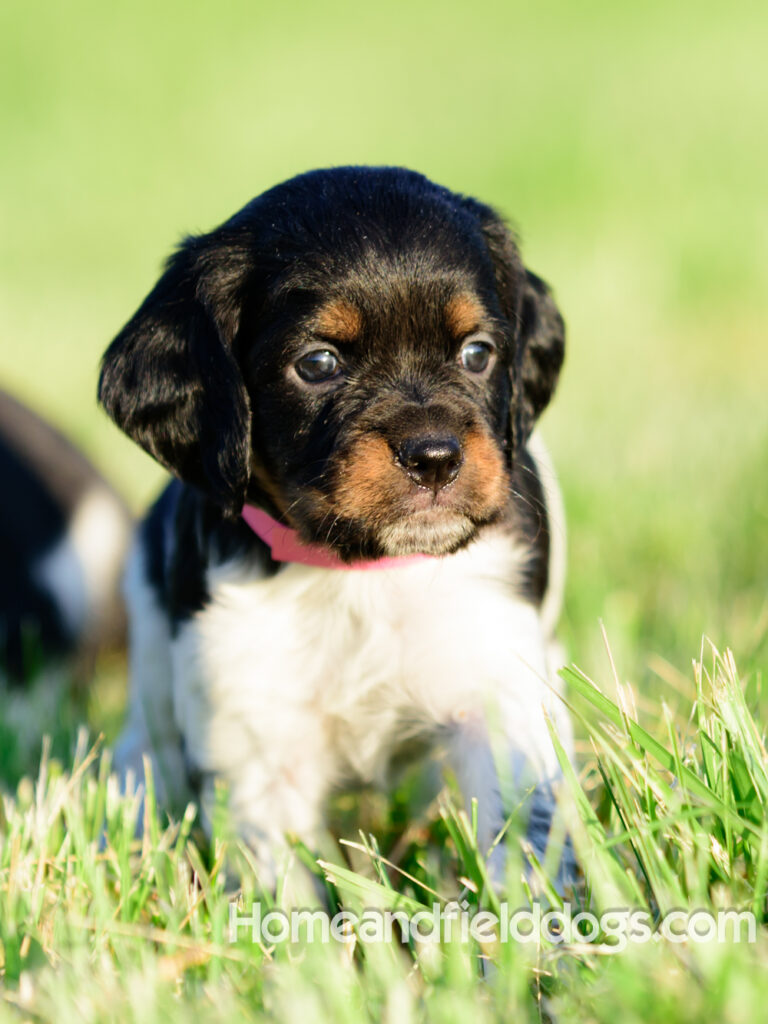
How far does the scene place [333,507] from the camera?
2.95 meters

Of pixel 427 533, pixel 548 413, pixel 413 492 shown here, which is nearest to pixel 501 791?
pixel 427 533

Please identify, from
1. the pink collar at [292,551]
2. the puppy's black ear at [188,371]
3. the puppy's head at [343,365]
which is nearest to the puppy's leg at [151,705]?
the pink collar at [292,551]

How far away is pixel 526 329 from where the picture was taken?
11.6 ft

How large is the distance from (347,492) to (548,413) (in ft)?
16.2

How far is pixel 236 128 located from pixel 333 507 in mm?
14119

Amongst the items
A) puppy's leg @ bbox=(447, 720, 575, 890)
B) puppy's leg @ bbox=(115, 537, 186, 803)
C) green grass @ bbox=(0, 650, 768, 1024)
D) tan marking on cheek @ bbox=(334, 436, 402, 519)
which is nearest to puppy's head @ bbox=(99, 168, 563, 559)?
tan marking on cheek @ bbox=(334, 436, 402, 519)

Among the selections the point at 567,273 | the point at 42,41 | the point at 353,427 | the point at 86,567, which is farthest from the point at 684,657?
the point at 42,41

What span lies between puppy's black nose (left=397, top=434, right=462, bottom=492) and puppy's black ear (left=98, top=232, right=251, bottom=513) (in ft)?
1.77

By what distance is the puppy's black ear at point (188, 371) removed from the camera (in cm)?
323

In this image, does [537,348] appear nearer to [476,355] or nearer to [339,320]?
[476,355]

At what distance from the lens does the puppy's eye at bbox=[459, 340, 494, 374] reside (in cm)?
324

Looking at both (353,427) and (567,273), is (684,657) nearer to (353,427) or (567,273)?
(353,427)

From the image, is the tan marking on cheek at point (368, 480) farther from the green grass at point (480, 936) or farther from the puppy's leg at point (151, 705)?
the puppy's leg at point (151, 705)

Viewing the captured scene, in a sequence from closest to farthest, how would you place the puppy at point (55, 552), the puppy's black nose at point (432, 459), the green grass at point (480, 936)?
the green grass at point (480, 936) → the puppy's black nose at point (432, 459) → the puppy at point (55, 552)
